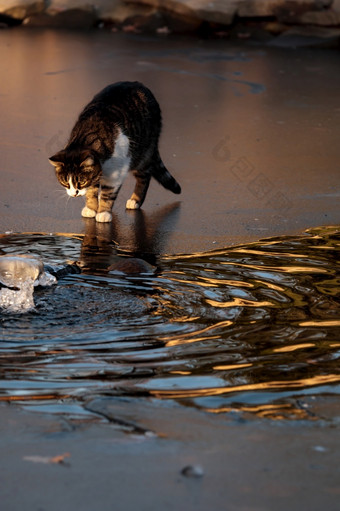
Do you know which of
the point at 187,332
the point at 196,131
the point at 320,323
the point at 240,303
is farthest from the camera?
the point at 196,131

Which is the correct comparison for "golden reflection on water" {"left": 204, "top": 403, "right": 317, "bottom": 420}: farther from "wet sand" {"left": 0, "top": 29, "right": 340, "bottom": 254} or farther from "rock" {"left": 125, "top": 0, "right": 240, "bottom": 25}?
"rock" {"left": 125, "top": 0, "right": 240, "bottom": 25}

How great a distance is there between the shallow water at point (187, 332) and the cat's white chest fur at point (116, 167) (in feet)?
3.06

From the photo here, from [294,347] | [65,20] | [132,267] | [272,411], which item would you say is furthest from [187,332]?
[65,20]

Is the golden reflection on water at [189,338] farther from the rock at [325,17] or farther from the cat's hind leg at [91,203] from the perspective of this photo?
the rock at [325,17]

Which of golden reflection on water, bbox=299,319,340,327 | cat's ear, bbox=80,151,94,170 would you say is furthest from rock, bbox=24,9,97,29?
golden reflection on water, bbox=299,319,340,327

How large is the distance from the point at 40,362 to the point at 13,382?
0.25 meters

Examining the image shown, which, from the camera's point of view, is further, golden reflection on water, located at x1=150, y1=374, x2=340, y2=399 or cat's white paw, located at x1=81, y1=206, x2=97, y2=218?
cat's white paw, located at x1=81, y1=206, x2=97, y2=218

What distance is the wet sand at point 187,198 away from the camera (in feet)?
7.88

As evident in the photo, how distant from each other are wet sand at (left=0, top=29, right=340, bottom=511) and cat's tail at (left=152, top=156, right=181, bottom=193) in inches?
3.8

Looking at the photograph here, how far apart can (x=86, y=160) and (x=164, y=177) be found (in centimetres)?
88

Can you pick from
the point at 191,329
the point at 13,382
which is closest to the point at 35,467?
the point at 13,382

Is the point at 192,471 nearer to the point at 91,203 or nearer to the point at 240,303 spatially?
the point at 240,303

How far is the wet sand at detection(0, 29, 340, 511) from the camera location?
240 cm

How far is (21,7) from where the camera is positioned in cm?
1466
